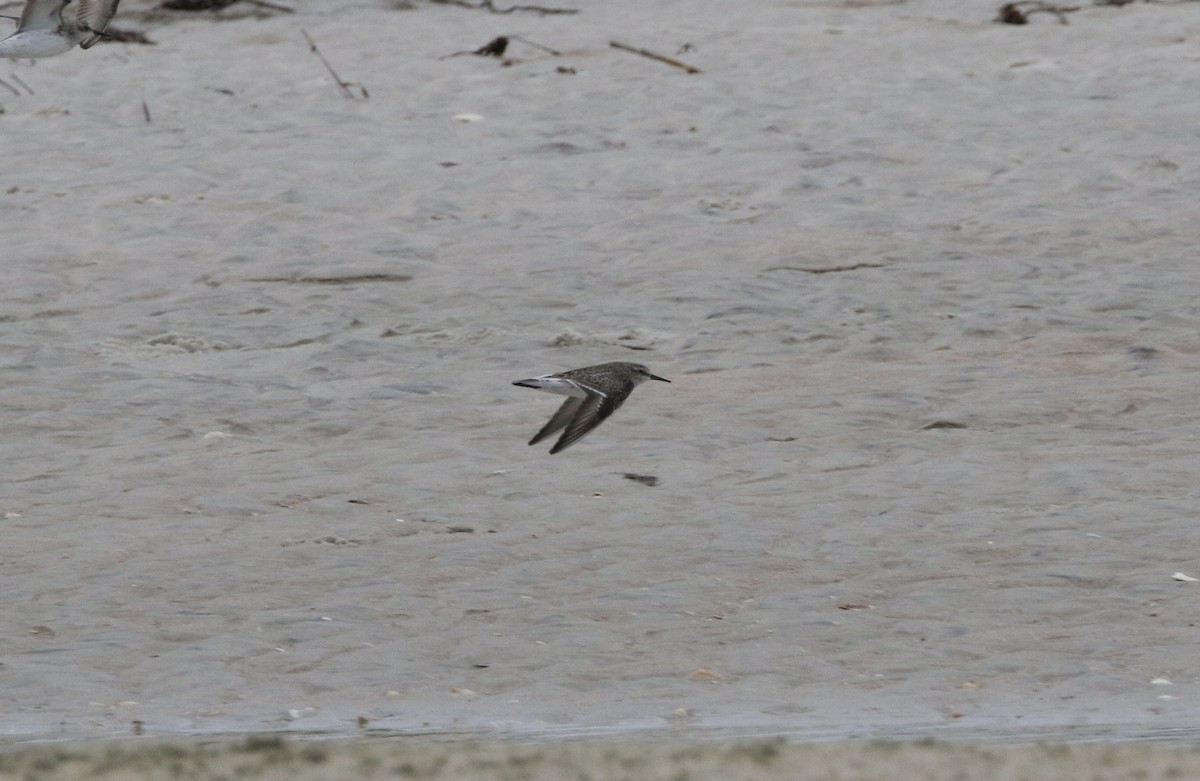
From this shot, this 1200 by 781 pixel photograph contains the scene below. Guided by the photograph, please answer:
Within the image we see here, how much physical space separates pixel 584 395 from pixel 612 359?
7.89 feet

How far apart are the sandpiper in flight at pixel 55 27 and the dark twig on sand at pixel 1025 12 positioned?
8281 millimetres

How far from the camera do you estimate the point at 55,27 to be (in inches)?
304

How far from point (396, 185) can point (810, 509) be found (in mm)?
4763

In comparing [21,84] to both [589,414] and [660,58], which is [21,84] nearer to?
[660,58]

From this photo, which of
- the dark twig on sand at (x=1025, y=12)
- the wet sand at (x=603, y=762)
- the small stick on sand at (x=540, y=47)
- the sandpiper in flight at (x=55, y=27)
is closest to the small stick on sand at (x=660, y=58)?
the small stick on sand at (x=540, y=47)

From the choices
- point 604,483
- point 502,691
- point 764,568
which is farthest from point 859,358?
point 502,691

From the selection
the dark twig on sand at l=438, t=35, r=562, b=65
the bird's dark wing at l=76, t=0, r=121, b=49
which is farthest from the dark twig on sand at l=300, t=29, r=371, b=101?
the bird's dark wing at l=76, t=0, r=121, b=49

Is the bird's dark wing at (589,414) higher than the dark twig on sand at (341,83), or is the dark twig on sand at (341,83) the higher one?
the bird's dark wing at (589,414)

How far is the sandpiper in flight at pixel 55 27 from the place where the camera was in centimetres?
754

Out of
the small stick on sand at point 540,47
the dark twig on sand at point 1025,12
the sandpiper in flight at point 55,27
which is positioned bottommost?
the small stick on sand at point 540,47

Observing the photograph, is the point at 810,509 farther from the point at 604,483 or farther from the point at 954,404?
the point at 954,404

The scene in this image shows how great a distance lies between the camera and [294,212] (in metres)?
11.2

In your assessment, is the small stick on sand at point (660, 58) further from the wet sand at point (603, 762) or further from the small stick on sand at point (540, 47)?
the wet sand at point (603, 762)

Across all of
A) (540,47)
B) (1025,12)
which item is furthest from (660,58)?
(1025,12)
